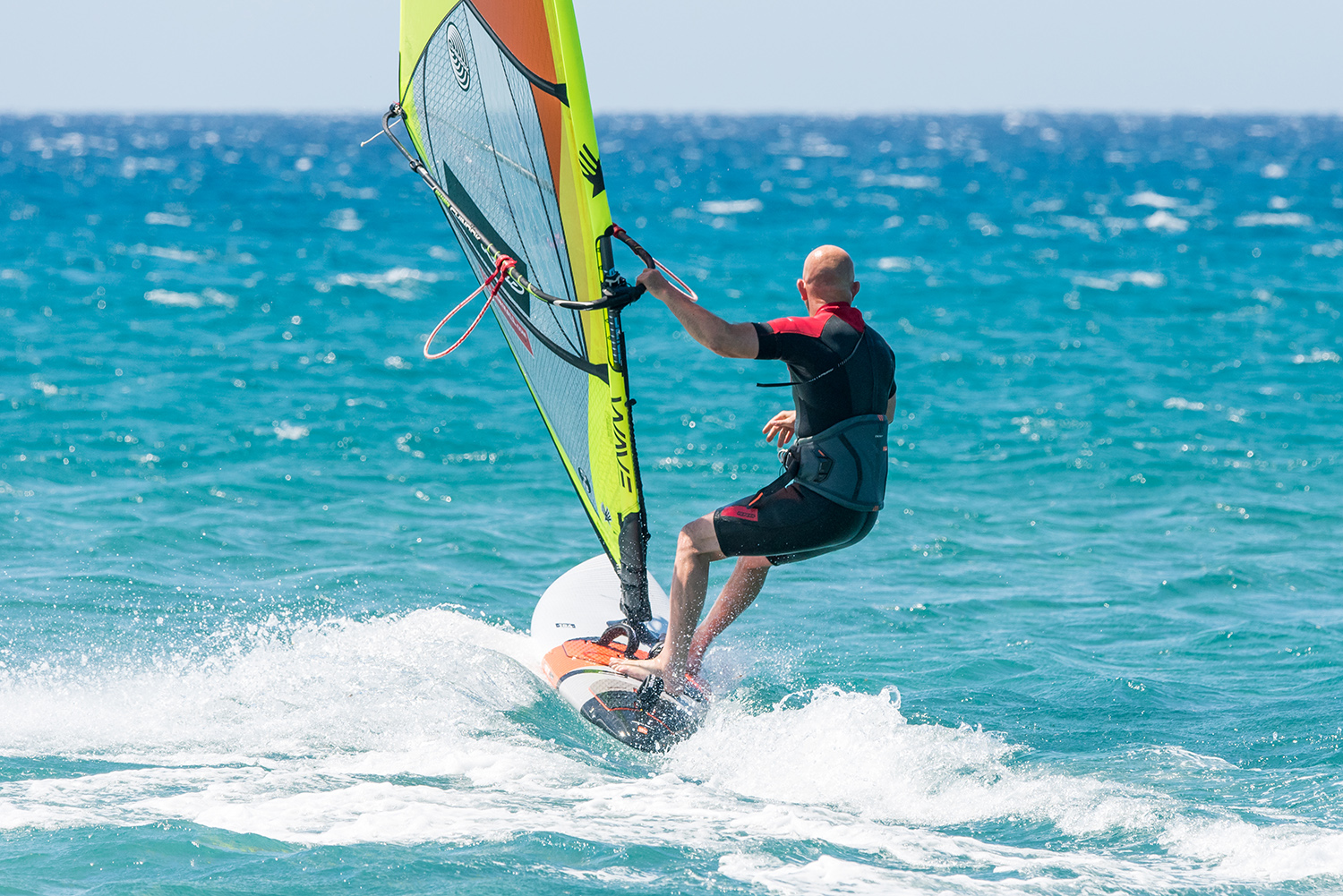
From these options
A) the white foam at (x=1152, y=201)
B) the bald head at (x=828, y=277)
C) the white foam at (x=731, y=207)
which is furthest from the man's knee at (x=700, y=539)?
the white foam at (x=1152, y=201)

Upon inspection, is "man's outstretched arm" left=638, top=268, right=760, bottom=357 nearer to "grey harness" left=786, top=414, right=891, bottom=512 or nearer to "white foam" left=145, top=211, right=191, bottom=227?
"grey harness" left=786, top=414, right=891, bottom=512

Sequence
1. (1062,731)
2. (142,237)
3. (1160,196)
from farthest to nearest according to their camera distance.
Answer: (1160,196), (142,237), (1062,731)

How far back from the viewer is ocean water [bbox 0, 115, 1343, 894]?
4590 millimetres

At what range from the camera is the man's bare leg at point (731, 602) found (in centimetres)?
566

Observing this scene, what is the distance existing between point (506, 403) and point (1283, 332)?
429 inches

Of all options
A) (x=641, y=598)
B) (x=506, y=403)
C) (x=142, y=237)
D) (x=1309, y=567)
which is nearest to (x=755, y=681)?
(x=641, y=598)

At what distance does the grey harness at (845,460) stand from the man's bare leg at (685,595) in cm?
43

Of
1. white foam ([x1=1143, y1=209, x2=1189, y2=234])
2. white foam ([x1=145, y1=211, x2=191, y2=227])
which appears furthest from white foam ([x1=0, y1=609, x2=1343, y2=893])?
white foam ([x1=1143, y1=209, x2=1189, y2=234])

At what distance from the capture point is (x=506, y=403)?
13.5 m

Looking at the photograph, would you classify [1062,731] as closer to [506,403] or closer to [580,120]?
[580,120]

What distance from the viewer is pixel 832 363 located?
514cm

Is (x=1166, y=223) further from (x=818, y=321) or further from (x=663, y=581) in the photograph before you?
(x=818, y=321)

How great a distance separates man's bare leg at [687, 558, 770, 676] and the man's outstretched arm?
110cm

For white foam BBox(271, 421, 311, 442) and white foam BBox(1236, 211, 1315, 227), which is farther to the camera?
white foam BBox(1236, 211, 1315, 227)
